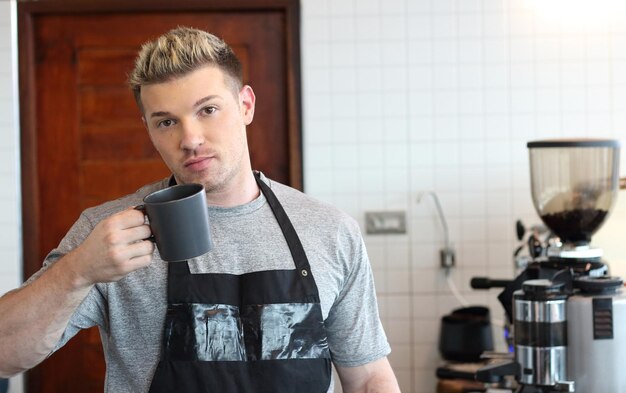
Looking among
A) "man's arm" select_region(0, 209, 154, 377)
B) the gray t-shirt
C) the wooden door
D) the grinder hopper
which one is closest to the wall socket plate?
the wooden door

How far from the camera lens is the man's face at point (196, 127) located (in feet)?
5.01

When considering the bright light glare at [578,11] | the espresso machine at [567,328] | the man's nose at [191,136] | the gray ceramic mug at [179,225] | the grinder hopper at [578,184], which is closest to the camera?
the gray ceramic mug at [179,225]

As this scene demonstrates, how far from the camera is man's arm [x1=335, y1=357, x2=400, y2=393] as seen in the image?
5.56 feet

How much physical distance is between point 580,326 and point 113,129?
2.35 meters

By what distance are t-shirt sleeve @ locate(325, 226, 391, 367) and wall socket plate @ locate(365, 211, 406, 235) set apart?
213 centimetres

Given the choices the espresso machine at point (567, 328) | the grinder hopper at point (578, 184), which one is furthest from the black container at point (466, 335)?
the espresso machine at point (567, 328)

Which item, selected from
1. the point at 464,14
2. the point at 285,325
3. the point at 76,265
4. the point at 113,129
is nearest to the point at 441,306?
the point at 464,14

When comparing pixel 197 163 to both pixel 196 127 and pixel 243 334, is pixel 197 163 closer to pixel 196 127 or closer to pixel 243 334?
pixel 196 127

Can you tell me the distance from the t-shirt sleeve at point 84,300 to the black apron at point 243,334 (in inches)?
4.8

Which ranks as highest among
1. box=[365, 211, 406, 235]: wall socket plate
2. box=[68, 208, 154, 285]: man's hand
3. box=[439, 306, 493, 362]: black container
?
box=[68, 208, 154, 285]: man's hand

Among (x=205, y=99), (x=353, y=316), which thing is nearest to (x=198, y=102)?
(x=205, y=99)

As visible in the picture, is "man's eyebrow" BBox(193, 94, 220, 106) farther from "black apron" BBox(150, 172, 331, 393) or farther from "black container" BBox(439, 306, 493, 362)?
"black container" BBox(439, 306, 493, 362)

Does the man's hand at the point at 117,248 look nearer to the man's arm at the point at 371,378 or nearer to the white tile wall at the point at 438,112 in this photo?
the man's arm at the point at 371,378

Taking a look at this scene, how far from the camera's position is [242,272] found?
1.60 meters
